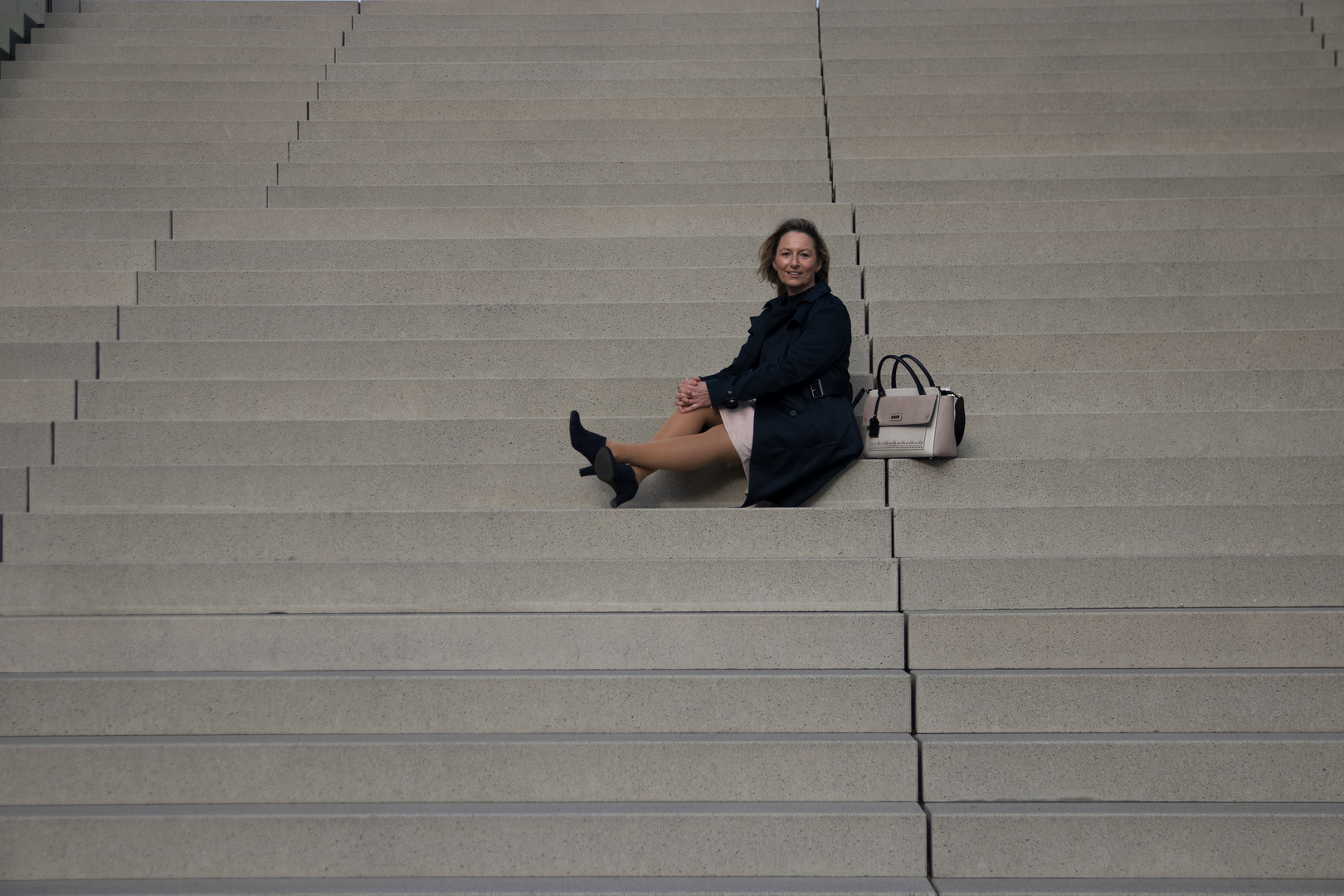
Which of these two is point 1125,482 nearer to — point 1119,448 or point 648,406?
point 1119,448

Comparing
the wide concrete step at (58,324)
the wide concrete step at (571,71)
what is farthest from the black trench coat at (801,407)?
the wide concrete step at (571,71)

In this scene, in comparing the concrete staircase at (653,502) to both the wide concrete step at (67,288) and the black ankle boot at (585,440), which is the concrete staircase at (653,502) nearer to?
the wide concrete step at (67,288)

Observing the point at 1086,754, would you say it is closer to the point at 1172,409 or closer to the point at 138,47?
the point at 1172,409

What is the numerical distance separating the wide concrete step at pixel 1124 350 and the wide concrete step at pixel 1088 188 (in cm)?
124

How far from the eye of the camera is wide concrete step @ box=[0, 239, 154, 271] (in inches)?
190

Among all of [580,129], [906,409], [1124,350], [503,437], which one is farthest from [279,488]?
Result: [1124,350]

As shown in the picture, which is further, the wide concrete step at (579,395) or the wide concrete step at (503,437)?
the wide concrete step at (579,395)

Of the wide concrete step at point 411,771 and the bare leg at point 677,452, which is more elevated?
the bare leg at point 677,452

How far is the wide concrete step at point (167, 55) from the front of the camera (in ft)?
21.7

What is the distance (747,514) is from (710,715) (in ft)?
2.23

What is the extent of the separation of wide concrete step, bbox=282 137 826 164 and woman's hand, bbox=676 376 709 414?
230cm

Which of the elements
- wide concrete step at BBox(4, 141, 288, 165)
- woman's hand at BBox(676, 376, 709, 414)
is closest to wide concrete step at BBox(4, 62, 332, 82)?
wide concrete step at BBox(4, 141, 288, 165)

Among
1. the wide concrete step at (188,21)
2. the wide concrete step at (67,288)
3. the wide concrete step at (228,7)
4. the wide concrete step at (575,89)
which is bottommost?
the wide concrete step at (67,288)

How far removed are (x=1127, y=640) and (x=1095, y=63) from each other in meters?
4.38
